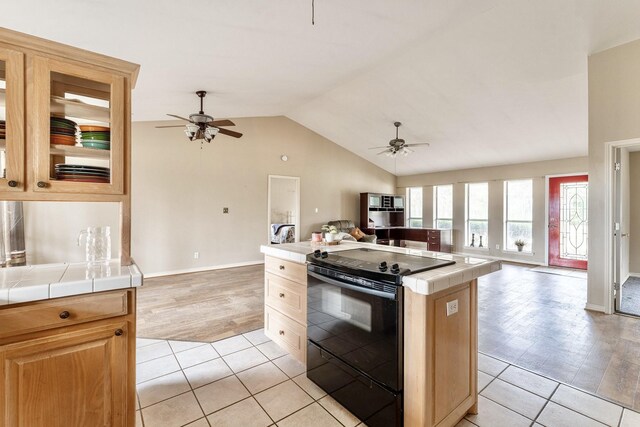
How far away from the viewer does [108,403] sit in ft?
4.72

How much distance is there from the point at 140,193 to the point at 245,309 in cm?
303

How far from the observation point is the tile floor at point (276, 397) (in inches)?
70.2

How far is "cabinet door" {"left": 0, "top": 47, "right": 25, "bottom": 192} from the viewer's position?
140 cm

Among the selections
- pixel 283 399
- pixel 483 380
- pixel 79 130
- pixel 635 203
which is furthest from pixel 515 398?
pixel 635 203

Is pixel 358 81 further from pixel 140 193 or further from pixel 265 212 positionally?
pixel 140 193

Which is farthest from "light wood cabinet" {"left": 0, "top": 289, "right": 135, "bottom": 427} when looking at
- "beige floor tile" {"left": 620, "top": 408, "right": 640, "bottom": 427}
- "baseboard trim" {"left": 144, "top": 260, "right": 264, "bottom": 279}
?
"baseboard trim" {"left": 144, "top": 260, "right": 264, "bottom": 279}

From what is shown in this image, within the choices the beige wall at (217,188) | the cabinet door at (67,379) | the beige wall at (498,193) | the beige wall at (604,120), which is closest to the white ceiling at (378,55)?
the beige wall at (604,120)

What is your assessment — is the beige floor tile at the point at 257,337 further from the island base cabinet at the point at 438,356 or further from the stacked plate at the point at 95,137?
the stacked plate at the point at 95,137

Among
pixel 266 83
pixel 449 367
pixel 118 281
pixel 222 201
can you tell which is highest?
pixel 266 83

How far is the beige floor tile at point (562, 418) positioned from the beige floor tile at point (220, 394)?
1.86 metres

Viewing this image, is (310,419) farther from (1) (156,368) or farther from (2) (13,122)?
(2) (13,122)

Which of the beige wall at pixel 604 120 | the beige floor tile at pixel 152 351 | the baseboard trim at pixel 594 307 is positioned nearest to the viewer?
the beige floor tile at pixel 152 351

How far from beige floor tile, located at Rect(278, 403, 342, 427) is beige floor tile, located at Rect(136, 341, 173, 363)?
4.56 ft

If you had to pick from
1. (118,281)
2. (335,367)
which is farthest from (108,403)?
(335,367)
